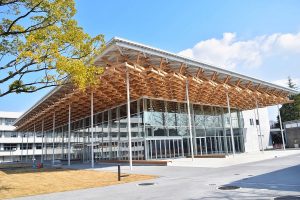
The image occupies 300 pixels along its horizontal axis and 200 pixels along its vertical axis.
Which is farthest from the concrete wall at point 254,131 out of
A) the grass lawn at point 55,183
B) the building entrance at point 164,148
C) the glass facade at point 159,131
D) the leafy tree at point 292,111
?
the grass lawn at point 55,183

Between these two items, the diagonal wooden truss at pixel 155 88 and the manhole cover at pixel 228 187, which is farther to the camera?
the diagonal wooden truss at pixel 155 88

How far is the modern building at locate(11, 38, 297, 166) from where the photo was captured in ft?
73.0

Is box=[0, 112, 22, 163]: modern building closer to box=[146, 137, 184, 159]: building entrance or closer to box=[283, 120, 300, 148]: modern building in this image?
Result: box=[146, 137, 184, 159]: building entrance

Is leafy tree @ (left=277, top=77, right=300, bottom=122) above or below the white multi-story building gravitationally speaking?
above

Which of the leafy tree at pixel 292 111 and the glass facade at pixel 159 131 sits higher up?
the leafy tree at pixel 292 111

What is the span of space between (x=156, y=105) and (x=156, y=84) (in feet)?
18.9

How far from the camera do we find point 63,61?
498 inches

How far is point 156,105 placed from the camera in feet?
109

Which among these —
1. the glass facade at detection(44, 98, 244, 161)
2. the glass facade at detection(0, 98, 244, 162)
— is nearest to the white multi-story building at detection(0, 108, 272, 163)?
the glass facade at detection(0, 98, 244, 162)

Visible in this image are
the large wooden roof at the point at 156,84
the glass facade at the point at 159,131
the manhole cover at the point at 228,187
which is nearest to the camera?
the manhole cover at the point at 228,187

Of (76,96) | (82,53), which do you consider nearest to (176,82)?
(76,96)

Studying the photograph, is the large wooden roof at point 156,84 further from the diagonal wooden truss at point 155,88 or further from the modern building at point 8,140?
the modern building at point 8,140

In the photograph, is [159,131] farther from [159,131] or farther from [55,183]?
[55,183]

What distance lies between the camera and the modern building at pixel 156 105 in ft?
73.0
